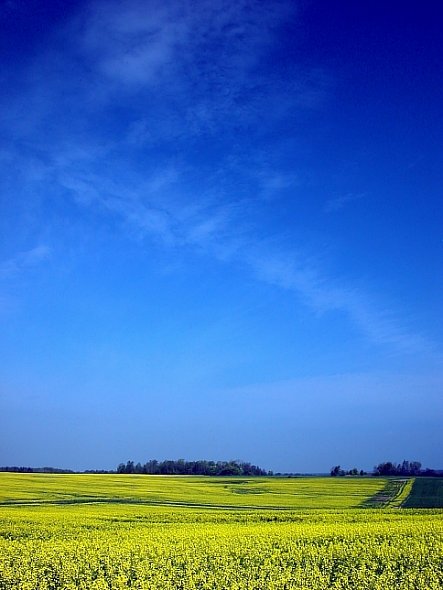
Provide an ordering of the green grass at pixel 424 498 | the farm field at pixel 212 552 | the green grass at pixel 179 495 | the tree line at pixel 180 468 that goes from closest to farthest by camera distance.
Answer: the farm field at pixel 212 552 < the green grass at pixel 179 495 < the green grass at pixel 424 498 < the tree line at pixel 180 468

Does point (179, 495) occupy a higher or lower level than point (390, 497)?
A: lower

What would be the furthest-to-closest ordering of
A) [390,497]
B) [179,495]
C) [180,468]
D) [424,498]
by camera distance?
1. [180,468]
2. [390,497]
3. [424,498]
4. [179,495]

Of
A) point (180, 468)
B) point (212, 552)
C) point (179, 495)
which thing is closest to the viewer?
point (212, 552)

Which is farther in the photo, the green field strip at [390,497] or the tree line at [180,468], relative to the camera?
the tree line at [180,468]

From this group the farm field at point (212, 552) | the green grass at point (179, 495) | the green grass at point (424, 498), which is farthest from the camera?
the green grass at point (424, 498)

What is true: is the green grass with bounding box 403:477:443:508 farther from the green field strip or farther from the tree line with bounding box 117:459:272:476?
the tree line with bounding box 117:459:272:476

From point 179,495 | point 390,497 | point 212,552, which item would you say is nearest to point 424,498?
point 390,497

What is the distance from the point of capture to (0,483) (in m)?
55.1

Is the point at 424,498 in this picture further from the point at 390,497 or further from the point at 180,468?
the point at 180,468

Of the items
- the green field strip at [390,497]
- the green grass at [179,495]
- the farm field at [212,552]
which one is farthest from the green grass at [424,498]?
the farm field at [212,552]

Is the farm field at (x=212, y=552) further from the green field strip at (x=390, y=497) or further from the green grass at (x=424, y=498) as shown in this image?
the green grass at (x=424, y=498)

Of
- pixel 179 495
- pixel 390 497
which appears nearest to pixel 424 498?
pixel 390 497

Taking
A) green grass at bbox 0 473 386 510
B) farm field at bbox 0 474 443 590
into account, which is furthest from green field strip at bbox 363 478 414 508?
farm field at bbox 0 474 443 590

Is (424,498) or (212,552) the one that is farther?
(424,498)
